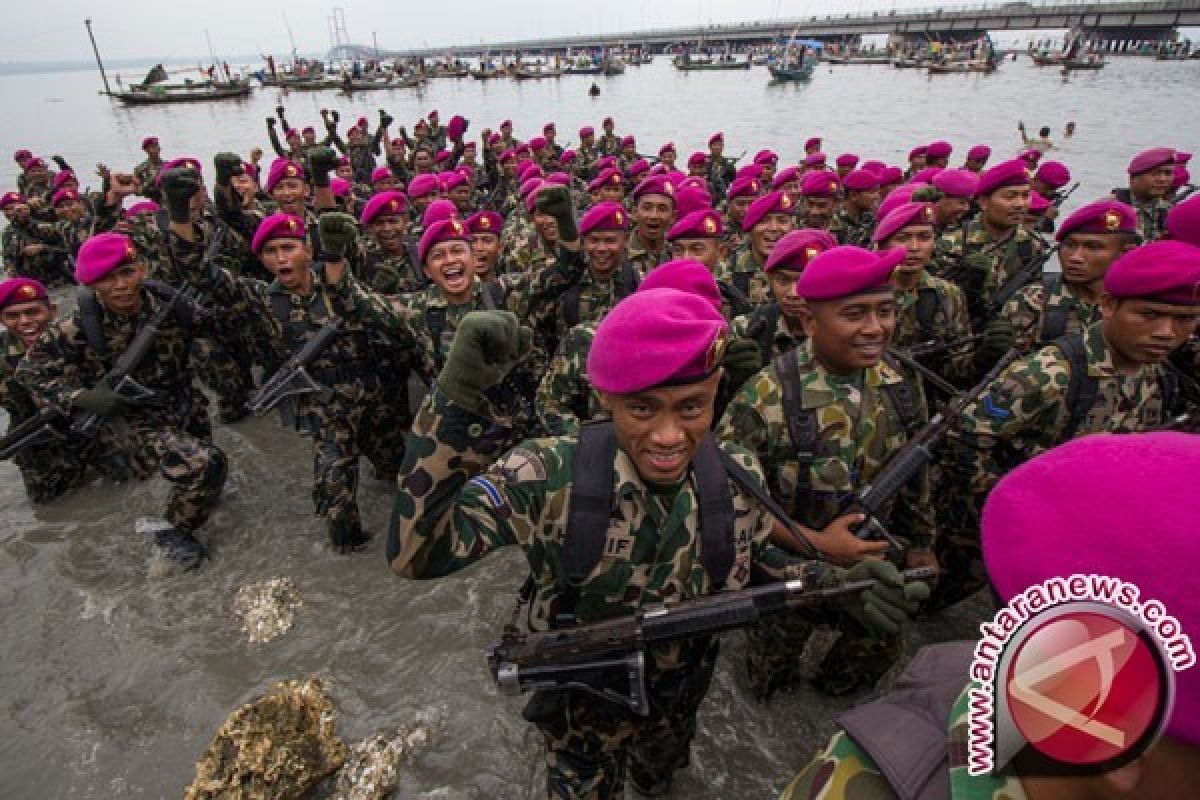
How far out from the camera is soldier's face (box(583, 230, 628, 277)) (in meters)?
4.82

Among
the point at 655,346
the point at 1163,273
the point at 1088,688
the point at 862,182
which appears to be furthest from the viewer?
the point at 862,182

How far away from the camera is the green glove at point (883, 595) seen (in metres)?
2.19

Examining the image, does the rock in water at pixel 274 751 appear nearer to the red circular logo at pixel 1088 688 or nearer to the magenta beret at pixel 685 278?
the magenta beret at pixel 685 278

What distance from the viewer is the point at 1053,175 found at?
8.82 meters

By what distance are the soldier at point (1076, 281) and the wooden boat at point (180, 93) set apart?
265 feet

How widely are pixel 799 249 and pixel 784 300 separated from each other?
39 centimetres

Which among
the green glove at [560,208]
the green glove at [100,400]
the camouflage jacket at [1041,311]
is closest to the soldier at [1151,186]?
the camouflage jacket at [1041,311]

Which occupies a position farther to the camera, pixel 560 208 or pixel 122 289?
pixel 122 289

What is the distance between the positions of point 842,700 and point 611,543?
8.07 feet

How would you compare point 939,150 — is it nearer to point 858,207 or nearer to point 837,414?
point 858,207

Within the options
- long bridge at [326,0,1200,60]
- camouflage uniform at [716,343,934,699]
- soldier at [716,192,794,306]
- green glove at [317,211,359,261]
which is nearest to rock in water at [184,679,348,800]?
camouflage uniform at [716,343,934,699]

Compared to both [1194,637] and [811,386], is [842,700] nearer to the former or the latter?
[811,386]

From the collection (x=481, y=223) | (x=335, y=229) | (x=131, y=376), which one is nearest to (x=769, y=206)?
(x=481, y=223)

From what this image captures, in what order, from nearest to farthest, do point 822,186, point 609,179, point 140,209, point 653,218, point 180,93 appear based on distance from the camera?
point 653,218 < point 822,186 < point 609,179 < point 140,209 < point 180,93
